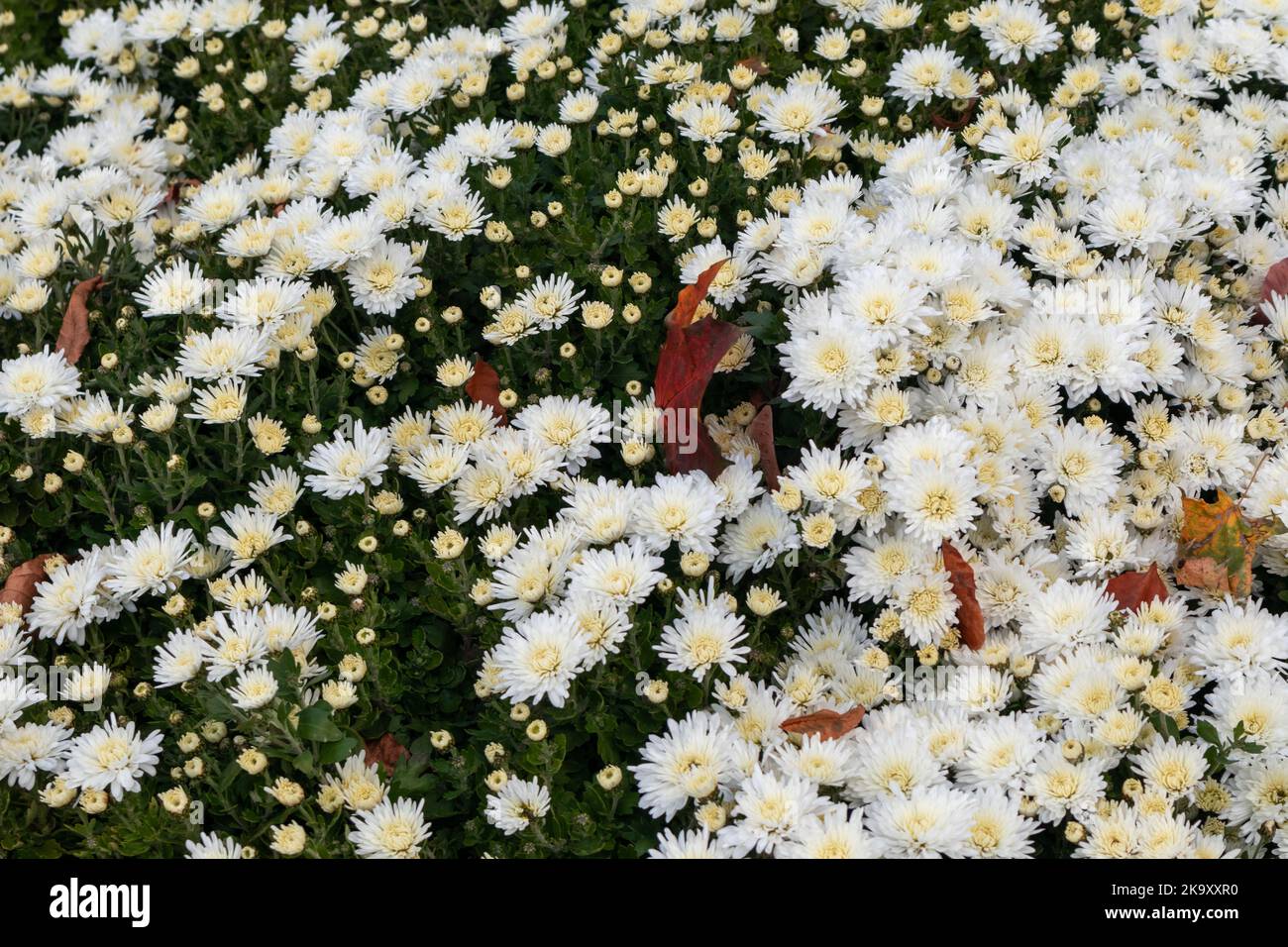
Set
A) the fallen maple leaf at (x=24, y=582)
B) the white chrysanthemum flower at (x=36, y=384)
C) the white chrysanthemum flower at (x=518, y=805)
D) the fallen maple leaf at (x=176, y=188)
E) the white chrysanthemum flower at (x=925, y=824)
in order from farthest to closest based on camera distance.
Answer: the fallen maple leaf at (x=176, y=188) < the white chrysanthemum flower at (x=36, y=384) < the fallen maple leaf at (x=24, y=582) < the white chrysanthemum flower at (x=518, y=805) < the white chrysanthemum flower at (x=925, y=824)

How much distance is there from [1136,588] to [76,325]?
2.78 meters

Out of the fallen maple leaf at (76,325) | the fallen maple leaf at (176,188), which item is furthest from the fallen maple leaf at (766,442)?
the fallen maple leaf at (176,188)

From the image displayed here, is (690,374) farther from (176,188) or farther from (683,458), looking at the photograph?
(176,188)

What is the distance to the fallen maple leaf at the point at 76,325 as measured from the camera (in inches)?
133

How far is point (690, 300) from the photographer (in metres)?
2.98

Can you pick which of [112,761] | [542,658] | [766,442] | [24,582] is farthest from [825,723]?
[24,582]

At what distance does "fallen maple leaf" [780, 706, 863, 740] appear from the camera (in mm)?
2486

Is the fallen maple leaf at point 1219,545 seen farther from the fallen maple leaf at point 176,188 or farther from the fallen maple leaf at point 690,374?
the fallen maple leaf at point 176,188

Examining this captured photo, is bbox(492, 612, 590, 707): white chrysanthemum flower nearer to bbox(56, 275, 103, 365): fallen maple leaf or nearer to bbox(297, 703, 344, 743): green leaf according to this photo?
bbox(297, 703, 344, 743): green leaf

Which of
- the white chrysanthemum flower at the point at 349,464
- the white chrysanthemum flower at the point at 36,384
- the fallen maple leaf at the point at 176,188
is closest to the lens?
the white chrysanthemum flower at the point at 349,464

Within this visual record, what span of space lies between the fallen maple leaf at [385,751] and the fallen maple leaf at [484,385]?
2.88 ft

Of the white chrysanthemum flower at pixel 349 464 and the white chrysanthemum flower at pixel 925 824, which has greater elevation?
the white chrysanthemum flower at pixel 349 464
